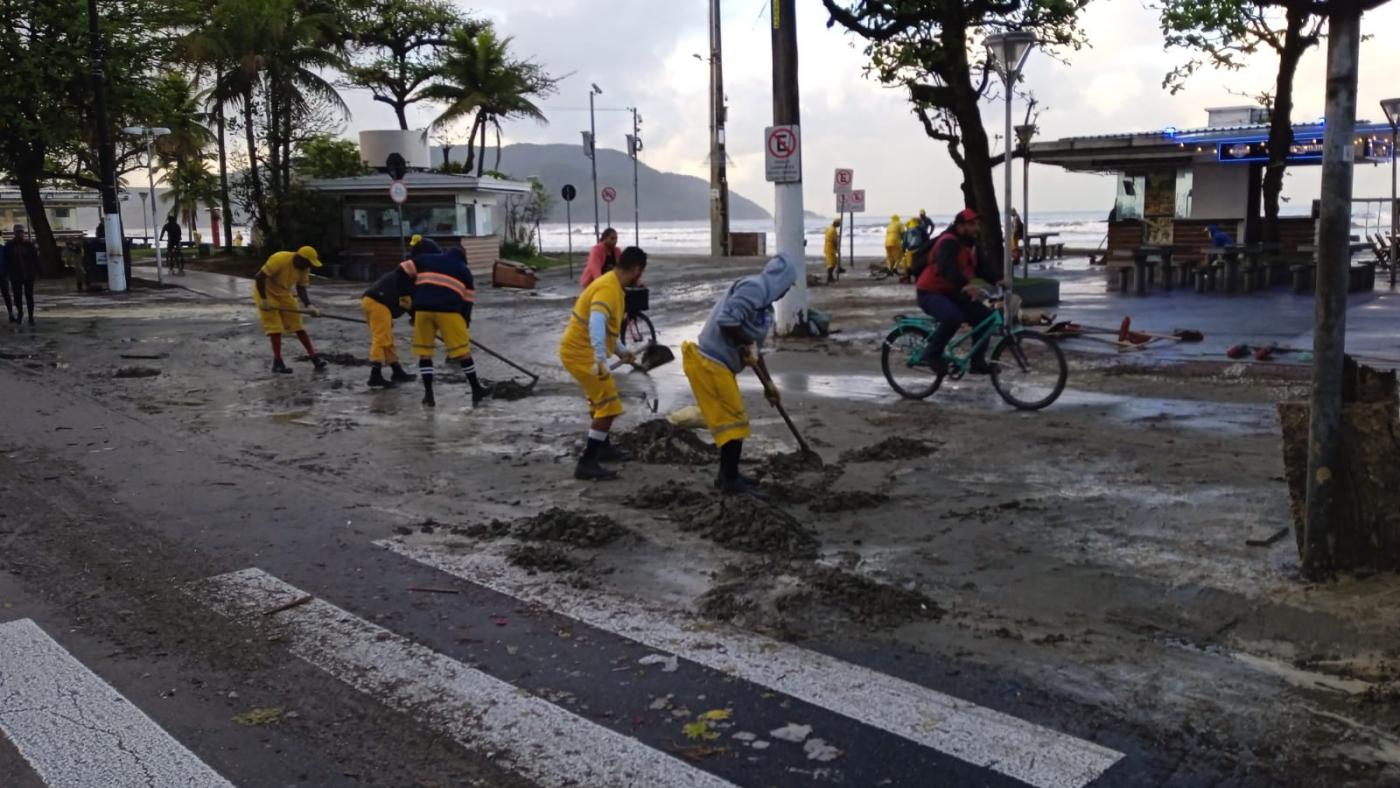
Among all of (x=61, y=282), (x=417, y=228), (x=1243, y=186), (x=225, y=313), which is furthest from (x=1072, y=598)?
(x=61, y=282)

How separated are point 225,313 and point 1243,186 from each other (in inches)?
972

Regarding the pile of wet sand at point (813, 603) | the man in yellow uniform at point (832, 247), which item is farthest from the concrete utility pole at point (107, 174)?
the pile of wet sand at point (813, 603)

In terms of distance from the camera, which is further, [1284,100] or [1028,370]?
[1284,100]

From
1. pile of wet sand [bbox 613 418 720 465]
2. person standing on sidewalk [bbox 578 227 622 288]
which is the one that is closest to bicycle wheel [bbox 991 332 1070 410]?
pile of wet sand [bbox 613 418 720 465]

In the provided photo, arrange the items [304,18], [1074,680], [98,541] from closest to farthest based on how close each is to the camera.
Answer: [1074,680]
[98,541]
[304,18]

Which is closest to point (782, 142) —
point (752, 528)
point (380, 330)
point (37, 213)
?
point (380, 330)

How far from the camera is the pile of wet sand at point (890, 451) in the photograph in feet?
27.6

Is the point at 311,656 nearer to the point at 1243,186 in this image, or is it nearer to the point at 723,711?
the point at 723,711

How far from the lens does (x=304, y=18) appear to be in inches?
1469

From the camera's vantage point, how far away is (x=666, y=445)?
341 inches

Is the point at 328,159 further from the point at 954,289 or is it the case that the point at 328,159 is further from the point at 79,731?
the point at 79,731

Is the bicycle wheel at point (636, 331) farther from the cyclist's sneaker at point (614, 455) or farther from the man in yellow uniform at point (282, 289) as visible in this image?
the cyclist's sneaker at point (614, 455)

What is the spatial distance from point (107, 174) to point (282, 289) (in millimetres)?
15625

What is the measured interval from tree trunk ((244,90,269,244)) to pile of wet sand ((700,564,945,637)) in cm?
3345
